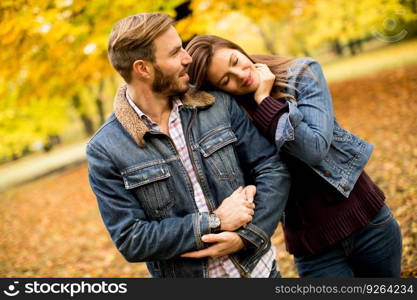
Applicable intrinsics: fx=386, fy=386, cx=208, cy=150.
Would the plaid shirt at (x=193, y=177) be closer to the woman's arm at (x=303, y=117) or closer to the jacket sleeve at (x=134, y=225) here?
the jacket sleeve at (x=134, y=225)

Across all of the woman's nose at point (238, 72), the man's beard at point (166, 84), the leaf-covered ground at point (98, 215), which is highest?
the man's beard at point (166, 84)

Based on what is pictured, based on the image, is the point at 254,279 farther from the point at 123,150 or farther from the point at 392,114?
the point at 392,114

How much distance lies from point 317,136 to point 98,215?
8.18 m

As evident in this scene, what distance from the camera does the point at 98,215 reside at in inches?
372

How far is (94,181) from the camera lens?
2.08 metres

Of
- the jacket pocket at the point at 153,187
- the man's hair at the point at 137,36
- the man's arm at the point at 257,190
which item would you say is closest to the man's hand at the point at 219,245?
the man's arm at the point at 257,190

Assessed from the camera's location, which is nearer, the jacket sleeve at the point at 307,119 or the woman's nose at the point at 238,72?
the jacket sleeve at the point at 307,119

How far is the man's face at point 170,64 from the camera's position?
2.11 meters

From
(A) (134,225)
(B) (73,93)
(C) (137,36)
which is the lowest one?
(B) (73,93)

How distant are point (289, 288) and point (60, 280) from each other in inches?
58.7

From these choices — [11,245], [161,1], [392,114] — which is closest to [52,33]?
[161,1]

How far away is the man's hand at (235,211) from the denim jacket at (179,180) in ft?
0.23

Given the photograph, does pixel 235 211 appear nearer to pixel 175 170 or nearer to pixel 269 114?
pixel 175 170

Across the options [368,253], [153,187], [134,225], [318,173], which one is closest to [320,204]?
[318,173]
